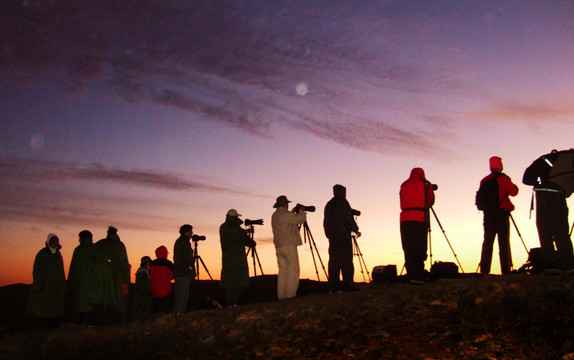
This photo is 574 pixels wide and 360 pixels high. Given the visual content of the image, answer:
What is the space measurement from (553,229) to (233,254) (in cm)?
686

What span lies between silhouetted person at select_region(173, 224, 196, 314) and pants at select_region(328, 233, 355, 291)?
3.34 metres

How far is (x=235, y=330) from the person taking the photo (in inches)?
341

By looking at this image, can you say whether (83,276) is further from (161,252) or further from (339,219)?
(339,219)

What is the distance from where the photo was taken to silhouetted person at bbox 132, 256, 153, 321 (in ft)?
45.0

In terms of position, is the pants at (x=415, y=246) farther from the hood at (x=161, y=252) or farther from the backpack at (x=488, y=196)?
the hood at (x=161, y=252)

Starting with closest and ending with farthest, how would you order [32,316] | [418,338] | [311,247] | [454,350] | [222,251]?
1. [454,350]
2. [418,338]
3. [32,316]
4. [222,251]
5. [311,247]

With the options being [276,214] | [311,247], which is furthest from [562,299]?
[311,247]

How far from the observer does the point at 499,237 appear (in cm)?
1106

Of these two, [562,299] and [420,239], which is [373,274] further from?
[562,299]

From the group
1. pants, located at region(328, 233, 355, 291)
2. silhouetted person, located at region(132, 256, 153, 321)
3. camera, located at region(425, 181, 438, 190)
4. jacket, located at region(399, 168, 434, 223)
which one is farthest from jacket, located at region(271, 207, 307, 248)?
silhouetted person, located at region(132, 256, 153, 321)

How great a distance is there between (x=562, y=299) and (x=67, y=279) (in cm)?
1005

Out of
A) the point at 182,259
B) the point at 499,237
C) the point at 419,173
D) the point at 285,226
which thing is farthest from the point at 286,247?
the point at 499,237

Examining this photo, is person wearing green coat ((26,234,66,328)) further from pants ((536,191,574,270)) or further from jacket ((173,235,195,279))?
pants ((536,191,574,270))

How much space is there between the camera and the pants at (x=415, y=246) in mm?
10820
